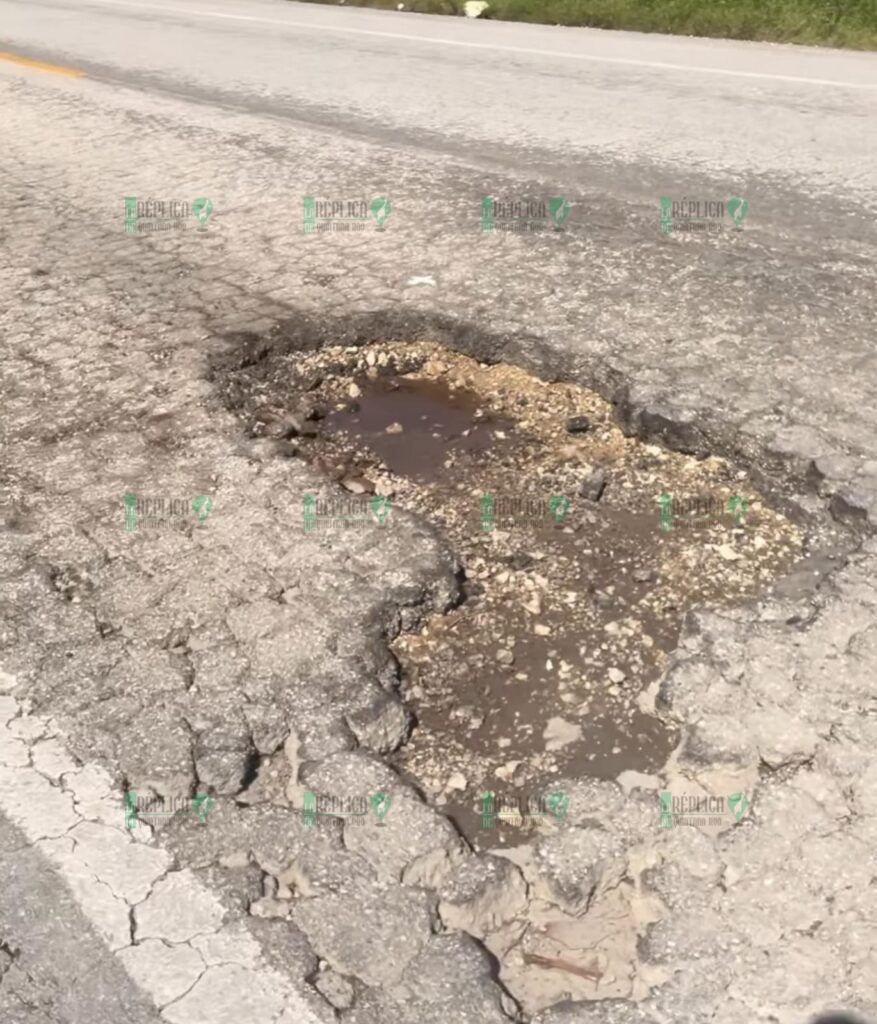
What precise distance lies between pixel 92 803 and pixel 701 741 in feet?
4.89

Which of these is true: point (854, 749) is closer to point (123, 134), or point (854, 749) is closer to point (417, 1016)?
point (417, 1016)

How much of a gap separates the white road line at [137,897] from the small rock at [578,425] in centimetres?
218

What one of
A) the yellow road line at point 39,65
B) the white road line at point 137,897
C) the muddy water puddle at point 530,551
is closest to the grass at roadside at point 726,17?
the yellow road line at point 39,65

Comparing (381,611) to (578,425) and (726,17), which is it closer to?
(578,425)

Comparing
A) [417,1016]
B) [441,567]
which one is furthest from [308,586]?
[417,1016]

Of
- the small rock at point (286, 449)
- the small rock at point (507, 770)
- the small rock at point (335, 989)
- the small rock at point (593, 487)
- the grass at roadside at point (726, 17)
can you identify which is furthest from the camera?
the grass at roadside at point (726, 17)

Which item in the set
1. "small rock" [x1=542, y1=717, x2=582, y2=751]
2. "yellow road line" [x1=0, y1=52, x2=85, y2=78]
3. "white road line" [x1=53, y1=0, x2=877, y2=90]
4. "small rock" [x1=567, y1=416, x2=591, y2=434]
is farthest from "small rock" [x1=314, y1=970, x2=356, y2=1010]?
"yellow road line" [x1=0, y1=52, x2=85, y2=78]

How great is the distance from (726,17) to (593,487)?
869 cm

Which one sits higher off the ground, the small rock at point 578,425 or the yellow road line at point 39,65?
the yellow road line at point 39,65

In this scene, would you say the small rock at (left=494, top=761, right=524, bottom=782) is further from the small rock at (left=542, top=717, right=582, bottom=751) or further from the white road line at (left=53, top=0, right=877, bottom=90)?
the white road line at (left=53, top=0, right=877, bottom=90)

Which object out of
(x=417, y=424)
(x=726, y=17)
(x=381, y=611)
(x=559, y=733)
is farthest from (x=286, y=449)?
(x=726, y=17)

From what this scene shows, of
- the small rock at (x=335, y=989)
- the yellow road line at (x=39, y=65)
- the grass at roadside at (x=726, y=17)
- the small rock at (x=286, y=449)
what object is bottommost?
the small rock at (x=335, y=989)

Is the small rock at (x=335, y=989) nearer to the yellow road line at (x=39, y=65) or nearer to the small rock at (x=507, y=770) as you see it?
the small rock at (x=507, y=770)

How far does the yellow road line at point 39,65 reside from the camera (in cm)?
1040
